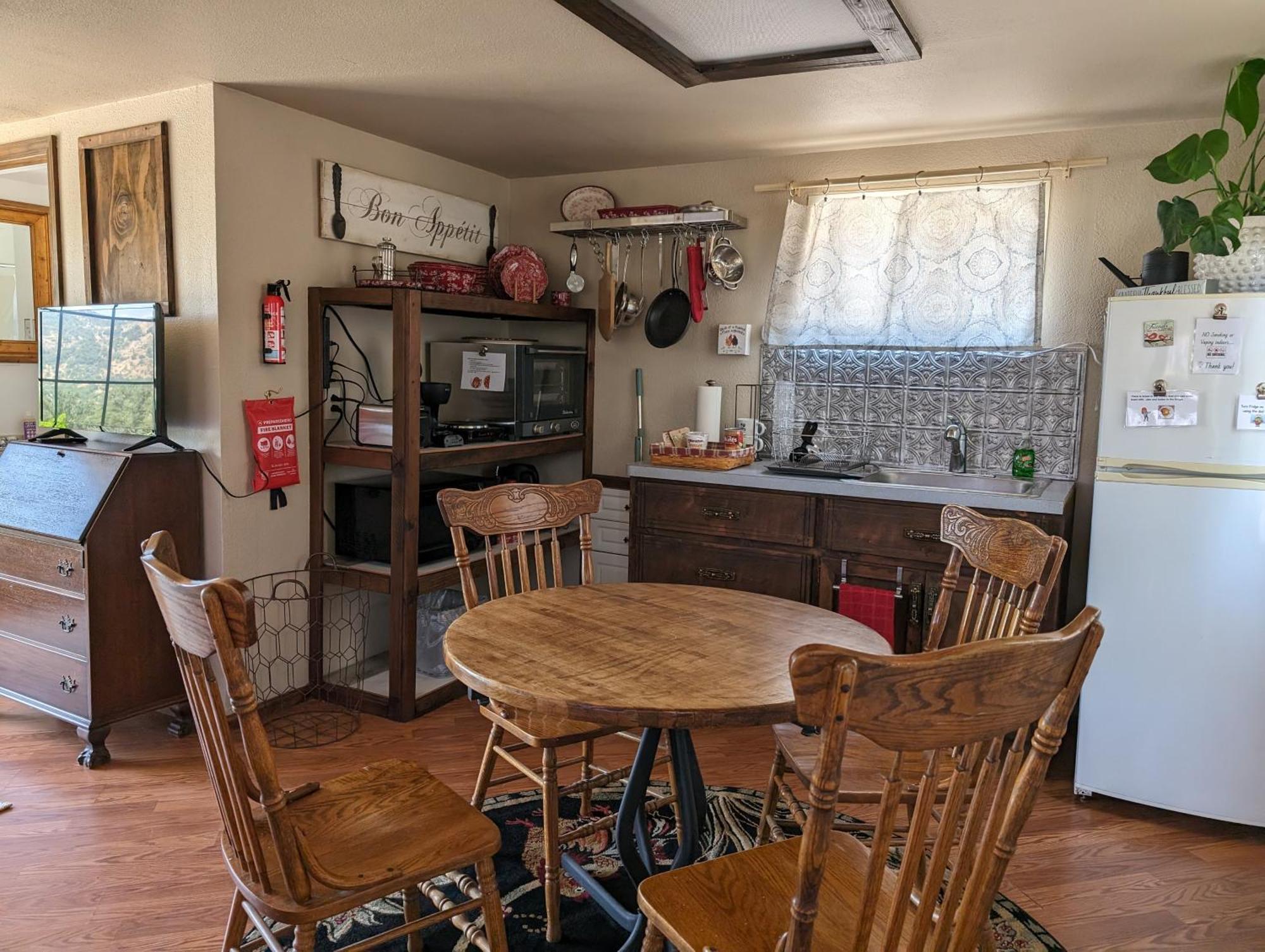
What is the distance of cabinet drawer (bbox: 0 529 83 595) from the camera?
2857 mm

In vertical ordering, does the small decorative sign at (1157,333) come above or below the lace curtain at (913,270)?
below

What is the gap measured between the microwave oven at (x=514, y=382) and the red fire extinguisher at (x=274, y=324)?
0.73 meters

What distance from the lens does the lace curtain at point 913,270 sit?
3.30m

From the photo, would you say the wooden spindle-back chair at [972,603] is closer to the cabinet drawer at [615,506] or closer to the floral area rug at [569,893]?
the floral area rug at [569,893]

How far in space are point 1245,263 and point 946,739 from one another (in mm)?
2182

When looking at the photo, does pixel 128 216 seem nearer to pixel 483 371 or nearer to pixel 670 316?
pixel 483 371

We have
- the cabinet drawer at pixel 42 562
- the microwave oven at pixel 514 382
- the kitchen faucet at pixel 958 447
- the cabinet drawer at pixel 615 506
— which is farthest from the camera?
the cabinet drawer at pixel 615 506

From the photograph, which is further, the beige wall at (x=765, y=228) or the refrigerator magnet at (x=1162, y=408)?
the beige wall at (x=765, y=228)

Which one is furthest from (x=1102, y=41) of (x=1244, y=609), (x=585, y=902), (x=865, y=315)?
(x=585, y=902)

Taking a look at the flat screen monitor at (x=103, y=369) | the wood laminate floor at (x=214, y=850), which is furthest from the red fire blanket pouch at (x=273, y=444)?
the wood laminate floor at (x=214, y=850)

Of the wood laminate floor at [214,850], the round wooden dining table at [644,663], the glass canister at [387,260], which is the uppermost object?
the glass canister at [387,260]

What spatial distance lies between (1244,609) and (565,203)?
2990mm

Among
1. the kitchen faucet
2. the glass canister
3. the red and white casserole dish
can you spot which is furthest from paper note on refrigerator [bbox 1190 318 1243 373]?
the glass canister

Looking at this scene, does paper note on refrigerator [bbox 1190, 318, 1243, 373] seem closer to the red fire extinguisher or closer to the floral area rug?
the floral area rug
